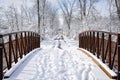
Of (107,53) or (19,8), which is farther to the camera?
(19,8)

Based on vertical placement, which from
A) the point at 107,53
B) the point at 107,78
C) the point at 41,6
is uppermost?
the point at 41,6

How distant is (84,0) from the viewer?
3903 centimetres

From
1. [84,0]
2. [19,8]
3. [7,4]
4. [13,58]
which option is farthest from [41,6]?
[13,58]

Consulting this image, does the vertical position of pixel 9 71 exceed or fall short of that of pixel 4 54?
it falls short

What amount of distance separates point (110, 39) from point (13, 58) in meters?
3.00

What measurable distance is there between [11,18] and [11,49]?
51.1 metres

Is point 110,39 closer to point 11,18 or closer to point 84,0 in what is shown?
point 84,0

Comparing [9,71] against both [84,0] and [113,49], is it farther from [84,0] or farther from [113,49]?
[84,0]

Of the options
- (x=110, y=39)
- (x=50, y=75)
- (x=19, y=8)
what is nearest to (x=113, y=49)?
(x=110, y=39)

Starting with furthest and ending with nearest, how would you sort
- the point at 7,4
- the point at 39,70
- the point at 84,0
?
the point at 7,4 → the point at 84,0 → the point at 39,70

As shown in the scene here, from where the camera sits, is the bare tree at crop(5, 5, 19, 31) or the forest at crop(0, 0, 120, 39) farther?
the bare tree at crop(5, 5, 19, 31)

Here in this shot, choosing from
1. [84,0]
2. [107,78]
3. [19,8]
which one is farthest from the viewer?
[19,8]

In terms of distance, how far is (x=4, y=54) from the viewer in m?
5.61

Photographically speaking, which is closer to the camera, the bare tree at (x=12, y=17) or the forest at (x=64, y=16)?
the forest at (x=64, y=16)
